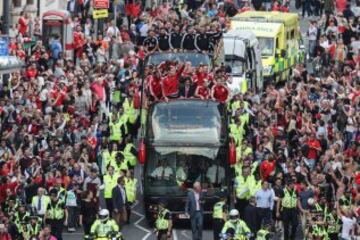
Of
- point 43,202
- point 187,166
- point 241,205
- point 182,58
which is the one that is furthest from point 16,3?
point 43,202

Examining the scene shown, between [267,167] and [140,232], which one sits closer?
[140,232]

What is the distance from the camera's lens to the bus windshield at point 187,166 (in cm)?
4806

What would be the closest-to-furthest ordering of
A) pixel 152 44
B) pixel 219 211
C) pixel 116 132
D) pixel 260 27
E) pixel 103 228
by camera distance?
pixel 103 228 < pixel 219 211 < pixel 116 132 < pixel 152 44 < pixel 260 27

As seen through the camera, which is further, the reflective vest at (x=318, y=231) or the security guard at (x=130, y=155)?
the security guard at (x=130, y=155)

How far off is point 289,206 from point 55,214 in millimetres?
5122

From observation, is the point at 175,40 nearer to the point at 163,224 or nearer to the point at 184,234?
the point at 184,234

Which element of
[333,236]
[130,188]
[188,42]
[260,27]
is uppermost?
[188,42]

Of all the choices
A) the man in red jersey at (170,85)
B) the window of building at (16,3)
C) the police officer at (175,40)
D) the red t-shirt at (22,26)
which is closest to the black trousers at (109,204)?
the man in red jersey at (170,85)

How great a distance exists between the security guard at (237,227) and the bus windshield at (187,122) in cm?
450

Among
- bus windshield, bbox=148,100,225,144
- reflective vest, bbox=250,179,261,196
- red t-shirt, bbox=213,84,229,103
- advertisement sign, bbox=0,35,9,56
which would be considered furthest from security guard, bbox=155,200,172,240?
advertisement sign, bbox=0,35,9,56

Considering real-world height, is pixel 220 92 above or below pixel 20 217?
above

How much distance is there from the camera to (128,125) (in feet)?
174

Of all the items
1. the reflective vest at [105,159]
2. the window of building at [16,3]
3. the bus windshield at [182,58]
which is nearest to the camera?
the reflective vest at [105,159]

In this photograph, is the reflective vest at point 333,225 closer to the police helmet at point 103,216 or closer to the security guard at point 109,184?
the police helmet at point 103,216
